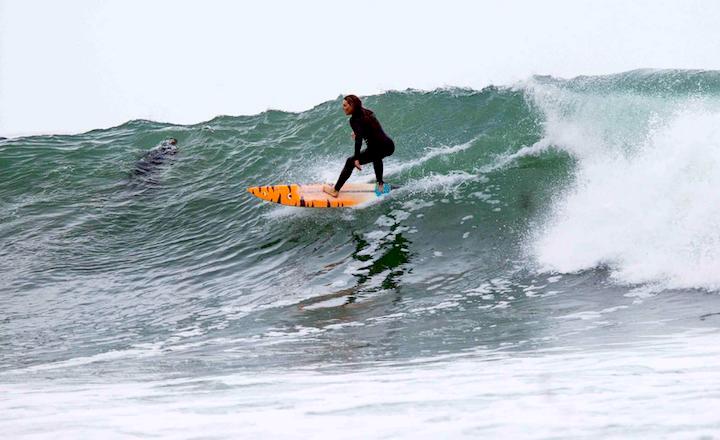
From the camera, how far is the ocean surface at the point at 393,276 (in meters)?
3.34

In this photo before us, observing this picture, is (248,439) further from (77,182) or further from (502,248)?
(77,182)

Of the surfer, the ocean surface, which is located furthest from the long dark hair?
the ocean surface

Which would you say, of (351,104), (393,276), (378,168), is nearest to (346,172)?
(378,168)

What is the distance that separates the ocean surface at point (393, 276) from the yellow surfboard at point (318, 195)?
185 millimetres

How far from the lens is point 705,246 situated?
7.36 metres

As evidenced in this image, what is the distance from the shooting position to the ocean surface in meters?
3.34

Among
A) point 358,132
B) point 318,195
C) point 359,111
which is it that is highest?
point 359,111

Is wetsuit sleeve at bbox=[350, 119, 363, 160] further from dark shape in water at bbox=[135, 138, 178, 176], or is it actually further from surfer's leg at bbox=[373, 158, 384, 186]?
dark shape in water at bbox=[135, 138, 178, 176]

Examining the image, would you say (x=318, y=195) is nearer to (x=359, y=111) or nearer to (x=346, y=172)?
(x=346, y=172)

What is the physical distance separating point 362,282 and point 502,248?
5.96 ft

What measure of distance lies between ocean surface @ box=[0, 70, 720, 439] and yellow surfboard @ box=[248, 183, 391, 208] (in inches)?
7.3

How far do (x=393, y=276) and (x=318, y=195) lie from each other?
10.4 feet

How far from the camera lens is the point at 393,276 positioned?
905cm

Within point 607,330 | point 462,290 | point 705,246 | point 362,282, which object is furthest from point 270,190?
point 607,330
